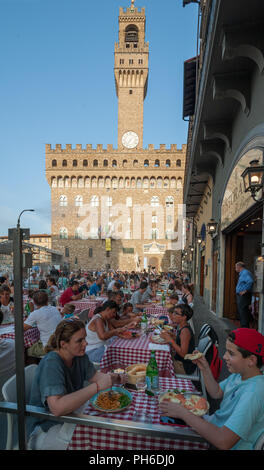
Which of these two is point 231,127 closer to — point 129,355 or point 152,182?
point 129,355

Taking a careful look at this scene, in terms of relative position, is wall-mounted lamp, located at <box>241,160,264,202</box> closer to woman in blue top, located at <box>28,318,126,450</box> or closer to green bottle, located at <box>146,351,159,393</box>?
green bottle, located at <box>146,351,159,393</box>

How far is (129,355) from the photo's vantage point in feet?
10.9

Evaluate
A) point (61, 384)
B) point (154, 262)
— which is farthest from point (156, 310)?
point (154, 262)

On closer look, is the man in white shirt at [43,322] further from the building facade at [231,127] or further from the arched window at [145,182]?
the arched window at [145,182]

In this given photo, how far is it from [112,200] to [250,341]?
33824mm

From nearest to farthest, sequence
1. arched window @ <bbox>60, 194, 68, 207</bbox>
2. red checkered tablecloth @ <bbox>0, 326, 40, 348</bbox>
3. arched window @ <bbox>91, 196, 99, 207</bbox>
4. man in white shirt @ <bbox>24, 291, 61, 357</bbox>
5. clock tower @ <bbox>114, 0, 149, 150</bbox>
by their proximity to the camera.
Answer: red checkered tablecloth @ <bbox>0, 326, 40, 348</bbox>, man in white shirt @ <bbox>24, 291, 61, 357</bbox>, arched window @ <bbox>91, 196, 99, 207</bbox>, arched window @ <bbox>60, 194, 68, 207</bbox>, clock tower @ <bbox>114, 0, 149, 150</bbox>

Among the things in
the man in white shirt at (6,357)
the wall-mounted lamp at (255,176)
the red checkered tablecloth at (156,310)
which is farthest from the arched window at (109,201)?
the man in white shirt at (6,357)

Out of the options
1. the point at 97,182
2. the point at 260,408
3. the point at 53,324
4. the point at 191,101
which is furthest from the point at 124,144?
the point at 260,408

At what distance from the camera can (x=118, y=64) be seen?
3650 centimetres

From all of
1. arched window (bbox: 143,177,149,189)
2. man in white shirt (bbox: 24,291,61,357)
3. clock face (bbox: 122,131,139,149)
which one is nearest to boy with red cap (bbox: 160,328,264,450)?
man in white shirt (bbox: 24,291,61,357)

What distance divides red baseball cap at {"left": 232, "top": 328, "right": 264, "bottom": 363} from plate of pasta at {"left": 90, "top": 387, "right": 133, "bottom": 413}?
91 cm

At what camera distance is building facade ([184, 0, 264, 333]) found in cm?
359
